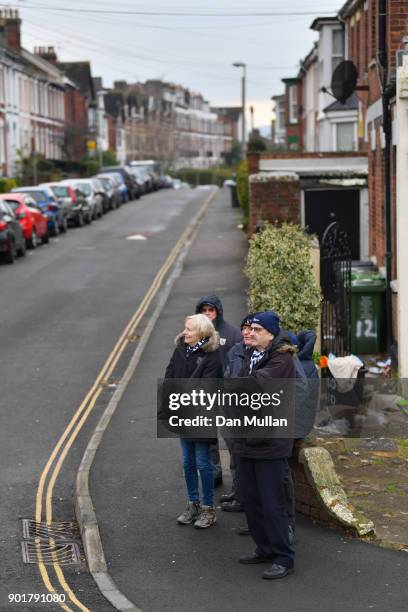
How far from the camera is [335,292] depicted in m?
16.0

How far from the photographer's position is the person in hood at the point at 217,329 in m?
10.2

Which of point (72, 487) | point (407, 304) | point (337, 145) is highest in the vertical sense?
point (337, 145)

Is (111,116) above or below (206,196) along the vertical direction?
above

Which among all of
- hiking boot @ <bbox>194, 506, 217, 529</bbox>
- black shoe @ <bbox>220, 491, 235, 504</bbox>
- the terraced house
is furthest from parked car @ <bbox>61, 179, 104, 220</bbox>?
hiking boot @ <bbox>194, 506, 217, 529</bbox>

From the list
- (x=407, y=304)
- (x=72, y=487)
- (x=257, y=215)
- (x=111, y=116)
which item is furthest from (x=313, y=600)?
(x=111, y=116)

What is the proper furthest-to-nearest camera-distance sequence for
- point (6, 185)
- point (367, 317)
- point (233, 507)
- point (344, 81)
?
point (6, 185), point (344, 81), point (367, 317), point (233, 507)

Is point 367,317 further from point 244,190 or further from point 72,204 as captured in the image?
point 72,204

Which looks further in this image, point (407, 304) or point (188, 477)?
point (407, 304)

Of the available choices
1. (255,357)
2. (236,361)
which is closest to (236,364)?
(236,361)

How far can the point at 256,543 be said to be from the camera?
865 cm

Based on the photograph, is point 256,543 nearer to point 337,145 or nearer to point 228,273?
point 228,273

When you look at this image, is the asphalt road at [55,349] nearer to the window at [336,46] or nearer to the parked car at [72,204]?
the parked car at [72,204]

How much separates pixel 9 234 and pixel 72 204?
13.6 metres

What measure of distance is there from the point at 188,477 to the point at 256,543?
3.88ft
